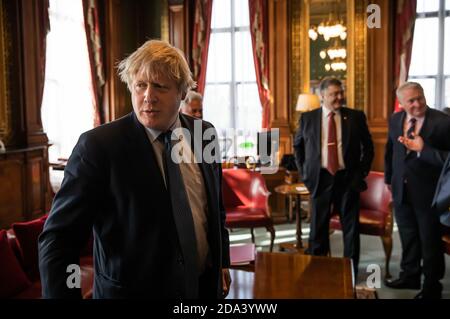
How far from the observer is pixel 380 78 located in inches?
241

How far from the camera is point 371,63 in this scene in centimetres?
612

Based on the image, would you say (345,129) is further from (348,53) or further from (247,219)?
(348,53)

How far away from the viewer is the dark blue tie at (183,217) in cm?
126

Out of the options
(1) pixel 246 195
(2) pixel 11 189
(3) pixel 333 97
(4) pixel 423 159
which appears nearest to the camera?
(4) pixel 423 159

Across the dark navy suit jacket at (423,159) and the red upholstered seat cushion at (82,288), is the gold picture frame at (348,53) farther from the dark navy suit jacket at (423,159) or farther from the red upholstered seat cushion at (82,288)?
the red upholstered seat cushion at (82,288)

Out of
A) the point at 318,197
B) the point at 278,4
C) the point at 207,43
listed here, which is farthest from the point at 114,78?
the point at 318,197

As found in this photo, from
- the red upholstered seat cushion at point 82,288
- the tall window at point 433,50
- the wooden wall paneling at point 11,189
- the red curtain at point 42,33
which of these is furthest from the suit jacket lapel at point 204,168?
the tall window at point 433,50

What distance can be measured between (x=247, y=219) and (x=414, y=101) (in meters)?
1.70

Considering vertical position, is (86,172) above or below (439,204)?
above

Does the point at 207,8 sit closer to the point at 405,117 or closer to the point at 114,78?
the point at 114,78

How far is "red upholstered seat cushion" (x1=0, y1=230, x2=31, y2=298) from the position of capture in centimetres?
215

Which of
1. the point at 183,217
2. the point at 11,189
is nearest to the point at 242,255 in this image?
the point at 183,217

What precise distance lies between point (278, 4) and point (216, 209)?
5.47 metres

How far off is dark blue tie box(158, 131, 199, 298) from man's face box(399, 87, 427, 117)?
2006 mm
